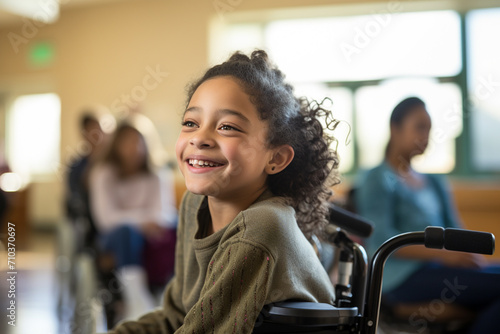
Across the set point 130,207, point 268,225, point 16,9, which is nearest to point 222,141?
point 268,225

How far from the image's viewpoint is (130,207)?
9.93 feet

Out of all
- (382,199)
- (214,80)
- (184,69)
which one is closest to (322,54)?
(184,69)

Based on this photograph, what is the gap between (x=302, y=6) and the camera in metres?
4.86

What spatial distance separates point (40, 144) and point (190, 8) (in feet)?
12.2

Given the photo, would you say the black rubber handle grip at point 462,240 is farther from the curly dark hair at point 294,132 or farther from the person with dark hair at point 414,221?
the person with dark hair at point 414,221

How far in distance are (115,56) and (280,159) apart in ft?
19.5

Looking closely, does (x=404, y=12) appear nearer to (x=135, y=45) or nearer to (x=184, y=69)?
(x=184, y=69)

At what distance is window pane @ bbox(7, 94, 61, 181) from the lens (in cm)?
758

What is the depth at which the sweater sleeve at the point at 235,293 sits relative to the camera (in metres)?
0.70

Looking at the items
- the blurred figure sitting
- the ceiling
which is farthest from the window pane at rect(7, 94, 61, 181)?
the blurred figure sitting

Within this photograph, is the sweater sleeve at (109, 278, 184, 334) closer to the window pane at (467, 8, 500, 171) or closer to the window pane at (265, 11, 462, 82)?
the window pane at (265, 11, 462, 82)

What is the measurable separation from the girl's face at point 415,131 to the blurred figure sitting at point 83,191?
1.83 metres

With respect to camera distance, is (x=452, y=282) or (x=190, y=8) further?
(x=190, y=8)

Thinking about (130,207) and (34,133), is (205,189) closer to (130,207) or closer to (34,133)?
(130,207)
